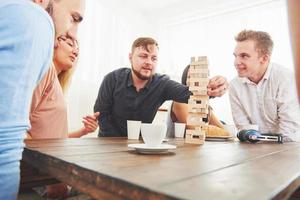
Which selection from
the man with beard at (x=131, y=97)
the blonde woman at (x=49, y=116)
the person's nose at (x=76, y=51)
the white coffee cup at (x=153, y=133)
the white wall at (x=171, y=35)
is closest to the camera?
the white coffee cup at (x=153, y=133)

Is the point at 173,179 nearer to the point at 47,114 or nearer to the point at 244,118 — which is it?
Result: the point at 47,114

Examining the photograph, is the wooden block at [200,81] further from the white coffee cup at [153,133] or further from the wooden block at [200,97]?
the white coffee cup at [153,133]

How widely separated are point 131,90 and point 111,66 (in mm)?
1089

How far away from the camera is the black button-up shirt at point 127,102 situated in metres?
2.21

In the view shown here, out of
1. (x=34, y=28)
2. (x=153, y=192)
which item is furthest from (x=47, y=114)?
(x=153, y=192)

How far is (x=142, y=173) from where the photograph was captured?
461mm

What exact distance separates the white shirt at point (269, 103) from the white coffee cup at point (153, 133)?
1468mm

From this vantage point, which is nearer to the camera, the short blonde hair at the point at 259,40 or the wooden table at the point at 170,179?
the wooden table at the point at 170,179

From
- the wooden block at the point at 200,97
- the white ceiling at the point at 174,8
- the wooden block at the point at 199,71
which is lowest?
the wooden block at the point at 200,97

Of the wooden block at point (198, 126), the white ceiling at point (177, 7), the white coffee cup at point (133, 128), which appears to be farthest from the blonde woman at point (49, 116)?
the white ceiling at point (177, 7)

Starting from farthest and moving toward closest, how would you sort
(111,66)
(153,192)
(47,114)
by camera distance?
(111,66) < (47,114) < (153,192)

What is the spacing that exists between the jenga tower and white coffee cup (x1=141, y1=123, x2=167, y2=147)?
35 centimetres

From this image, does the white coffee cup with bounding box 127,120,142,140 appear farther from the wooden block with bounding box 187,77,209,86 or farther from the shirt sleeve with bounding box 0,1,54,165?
the shirt sleeve with bounding box 0,1,54,165

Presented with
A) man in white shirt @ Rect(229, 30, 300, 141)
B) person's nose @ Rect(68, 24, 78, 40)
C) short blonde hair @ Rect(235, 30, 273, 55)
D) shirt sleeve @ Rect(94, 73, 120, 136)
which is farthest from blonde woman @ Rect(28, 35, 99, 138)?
short blonde hair @ Rect(235, 30, 273, 55)
